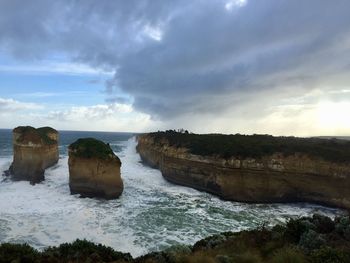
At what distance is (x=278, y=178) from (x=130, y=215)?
37.4 ft

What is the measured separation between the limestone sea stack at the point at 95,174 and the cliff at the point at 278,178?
24.4 feet

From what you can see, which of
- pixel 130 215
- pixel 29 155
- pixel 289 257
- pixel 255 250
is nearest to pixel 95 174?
pixel 130 215

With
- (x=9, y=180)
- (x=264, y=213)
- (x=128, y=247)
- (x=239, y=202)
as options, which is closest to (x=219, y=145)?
(x=239, y=202)

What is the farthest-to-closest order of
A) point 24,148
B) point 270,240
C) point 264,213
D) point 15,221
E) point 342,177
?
point 24,148
point 342,177
point 264,213
point 15,221
point 270,240

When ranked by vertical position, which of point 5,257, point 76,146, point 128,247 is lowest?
point 128,247

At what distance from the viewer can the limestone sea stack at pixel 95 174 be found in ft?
85.9

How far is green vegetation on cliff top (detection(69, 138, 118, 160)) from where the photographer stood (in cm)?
2681

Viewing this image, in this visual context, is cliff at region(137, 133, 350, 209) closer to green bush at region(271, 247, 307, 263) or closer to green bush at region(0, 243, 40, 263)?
green bush at region(271, 247, 307, 263)

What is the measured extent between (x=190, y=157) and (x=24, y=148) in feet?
51.1

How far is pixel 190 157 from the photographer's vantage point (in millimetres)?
31359

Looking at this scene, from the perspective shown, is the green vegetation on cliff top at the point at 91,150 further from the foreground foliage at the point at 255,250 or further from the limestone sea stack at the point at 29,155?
the foreground foliage at the point at 255,250

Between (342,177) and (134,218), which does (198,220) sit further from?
(342,177)

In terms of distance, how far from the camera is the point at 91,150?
27.3m

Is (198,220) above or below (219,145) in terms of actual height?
below
